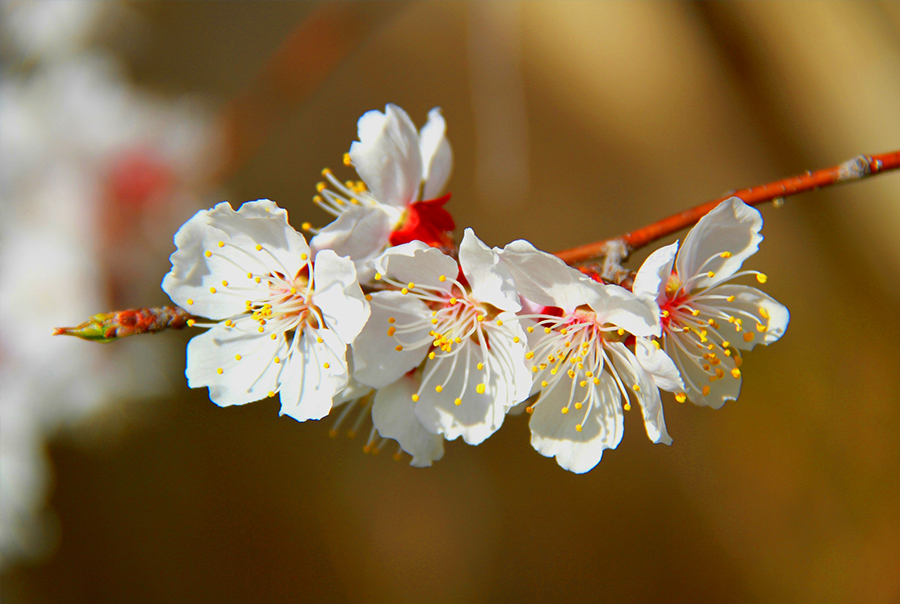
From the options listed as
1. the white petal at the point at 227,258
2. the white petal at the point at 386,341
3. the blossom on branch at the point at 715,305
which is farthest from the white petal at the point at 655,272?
the white petal at the point at 227,258

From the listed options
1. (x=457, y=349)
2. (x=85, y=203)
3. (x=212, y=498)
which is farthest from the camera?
(x=212, y=498)

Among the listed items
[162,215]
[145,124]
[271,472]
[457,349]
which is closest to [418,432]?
[457,349]

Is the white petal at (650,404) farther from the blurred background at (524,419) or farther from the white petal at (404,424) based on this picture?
the blurred background at (524,419)

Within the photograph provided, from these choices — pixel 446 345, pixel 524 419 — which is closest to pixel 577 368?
pixel 446 345

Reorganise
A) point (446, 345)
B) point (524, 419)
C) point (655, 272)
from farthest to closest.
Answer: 1. point (524, 419)
2. point (446, 345)
3. point (655, 272)

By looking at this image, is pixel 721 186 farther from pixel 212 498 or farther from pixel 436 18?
pixel 212 498

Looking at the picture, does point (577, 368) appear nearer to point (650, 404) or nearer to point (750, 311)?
point (650, 404)
